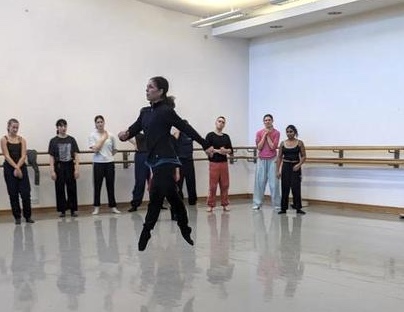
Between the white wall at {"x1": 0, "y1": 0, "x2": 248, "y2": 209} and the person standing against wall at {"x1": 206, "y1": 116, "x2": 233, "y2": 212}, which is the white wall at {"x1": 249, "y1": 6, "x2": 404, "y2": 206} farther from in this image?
the person standing against wall at {"x1": 206, "y1": 116, "x2": 233, "y2": 212}

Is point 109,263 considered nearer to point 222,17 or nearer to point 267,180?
point 267,180

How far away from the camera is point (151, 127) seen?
4156 millimetres

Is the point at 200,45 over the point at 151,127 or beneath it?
over

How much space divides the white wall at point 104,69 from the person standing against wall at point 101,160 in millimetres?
581

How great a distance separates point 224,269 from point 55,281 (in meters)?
1.28

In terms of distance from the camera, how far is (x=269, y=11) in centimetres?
913

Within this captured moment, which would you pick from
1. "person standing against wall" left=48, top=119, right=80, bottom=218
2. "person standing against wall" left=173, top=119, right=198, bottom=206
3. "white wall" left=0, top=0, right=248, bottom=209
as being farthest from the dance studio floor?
"person standing against wall" left=173, top=119, right=198, bottom=206

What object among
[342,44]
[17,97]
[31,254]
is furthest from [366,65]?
[31,254]

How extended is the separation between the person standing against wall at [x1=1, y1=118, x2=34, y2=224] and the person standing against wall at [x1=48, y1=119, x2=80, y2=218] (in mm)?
704

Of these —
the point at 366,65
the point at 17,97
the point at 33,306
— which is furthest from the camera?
the point at 366,65

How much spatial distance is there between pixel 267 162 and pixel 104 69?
302cm

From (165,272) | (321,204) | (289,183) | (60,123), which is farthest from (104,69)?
(165,272)

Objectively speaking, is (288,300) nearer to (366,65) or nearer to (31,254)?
(31,254)

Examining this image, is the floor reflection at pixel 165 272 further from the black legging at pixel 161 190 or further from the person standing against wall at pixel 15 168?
the person standing against wall at pixel 15 168
